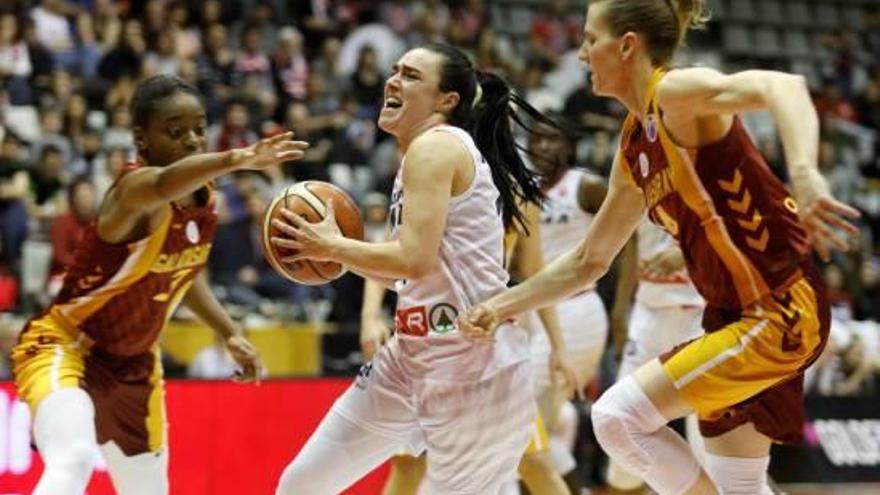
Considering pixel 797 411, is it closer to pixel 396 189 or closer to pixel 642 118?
pixel 642 118

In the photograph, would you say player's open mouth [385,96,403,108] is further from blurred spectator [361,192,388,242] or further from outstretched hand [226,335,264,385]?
blurred spectator [361,192,388,242]

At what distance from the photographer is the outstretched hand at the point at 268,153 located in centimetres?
455

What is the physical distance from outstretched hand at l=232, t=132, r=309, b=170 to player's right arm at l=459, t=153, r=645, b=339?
82 centimetres

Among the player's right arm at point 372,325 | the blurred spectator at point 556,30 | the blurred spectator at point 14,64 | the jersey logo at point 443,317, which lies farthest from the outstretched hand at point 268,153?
the blurred spectator at point 556,30

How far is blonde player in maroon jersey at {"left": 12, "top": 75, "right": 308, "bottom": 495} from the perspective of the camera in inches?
A: 197

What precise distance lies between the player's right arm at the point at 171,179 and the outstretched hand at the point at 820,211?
1.75 metres

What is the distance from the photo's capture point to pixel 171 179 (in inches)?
186

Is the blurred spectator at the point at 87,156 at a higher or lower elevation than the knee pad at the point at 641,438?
lower

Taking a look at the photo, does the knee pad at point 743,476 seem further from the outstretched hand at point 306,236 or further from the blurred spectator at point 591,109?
the blurred spectator at point 591,109

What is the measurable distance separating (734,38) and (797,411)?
14459mm

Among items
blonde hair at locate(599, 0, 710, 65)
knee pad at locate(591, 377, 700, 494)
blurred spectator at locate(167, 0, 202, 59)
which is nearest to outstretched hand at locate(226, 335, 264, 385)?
knee pad at locate(591, 377, 700, 494)

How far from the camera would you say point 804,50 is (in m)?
18.7

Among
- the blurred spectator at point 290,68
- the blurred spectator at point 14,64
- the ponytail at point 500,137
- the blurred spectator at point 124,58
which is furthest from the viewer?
the blurred spectator at point 290,68

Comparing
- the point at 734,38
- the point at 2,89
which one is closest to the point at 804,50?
the point at 734,38
